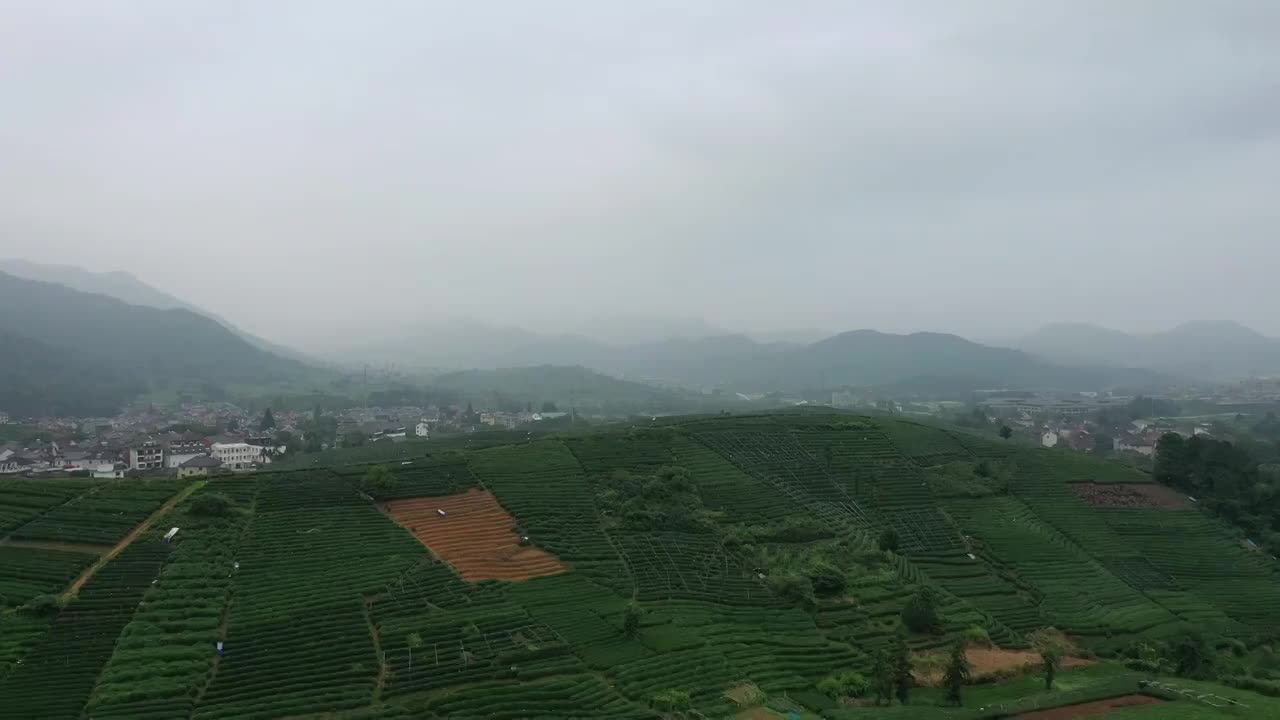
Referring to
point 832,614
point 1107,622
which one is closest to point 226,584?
point 832,614

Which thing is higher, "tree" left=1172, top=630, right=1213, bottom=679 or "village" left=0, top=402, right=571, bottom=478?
"village" left=0, top=402, right=571, bottom=478

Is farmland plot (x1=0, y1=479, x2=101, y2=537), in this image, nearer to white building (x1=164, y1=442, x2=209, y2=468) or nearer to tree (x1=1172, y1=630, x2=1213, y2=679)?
white building (x1=164, y1=442, x2=209, y2=468)

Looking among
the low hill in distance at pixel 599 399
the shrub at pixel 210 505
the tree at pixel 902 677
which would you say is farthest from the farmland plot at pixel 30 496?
the low hill in distance at pixel 599 399

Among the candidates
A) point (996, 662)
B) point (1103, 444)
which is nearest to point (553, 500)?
point (996, 662)

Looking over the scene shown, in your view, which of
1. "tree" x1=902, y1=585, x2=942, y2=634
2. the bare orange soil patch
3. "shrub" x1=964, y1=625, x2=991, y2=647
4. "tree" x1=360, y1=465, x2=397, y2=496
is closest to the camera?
the bare orange soil patch

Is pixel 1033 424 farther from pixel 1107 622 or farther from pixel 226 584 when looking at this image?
pixel 226 584

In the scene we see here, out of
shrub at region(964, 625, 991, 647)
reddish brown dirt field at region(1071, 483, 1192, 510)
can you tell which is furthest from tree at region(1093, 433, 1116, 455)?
shrub at region(964, 625, 991, 647)
